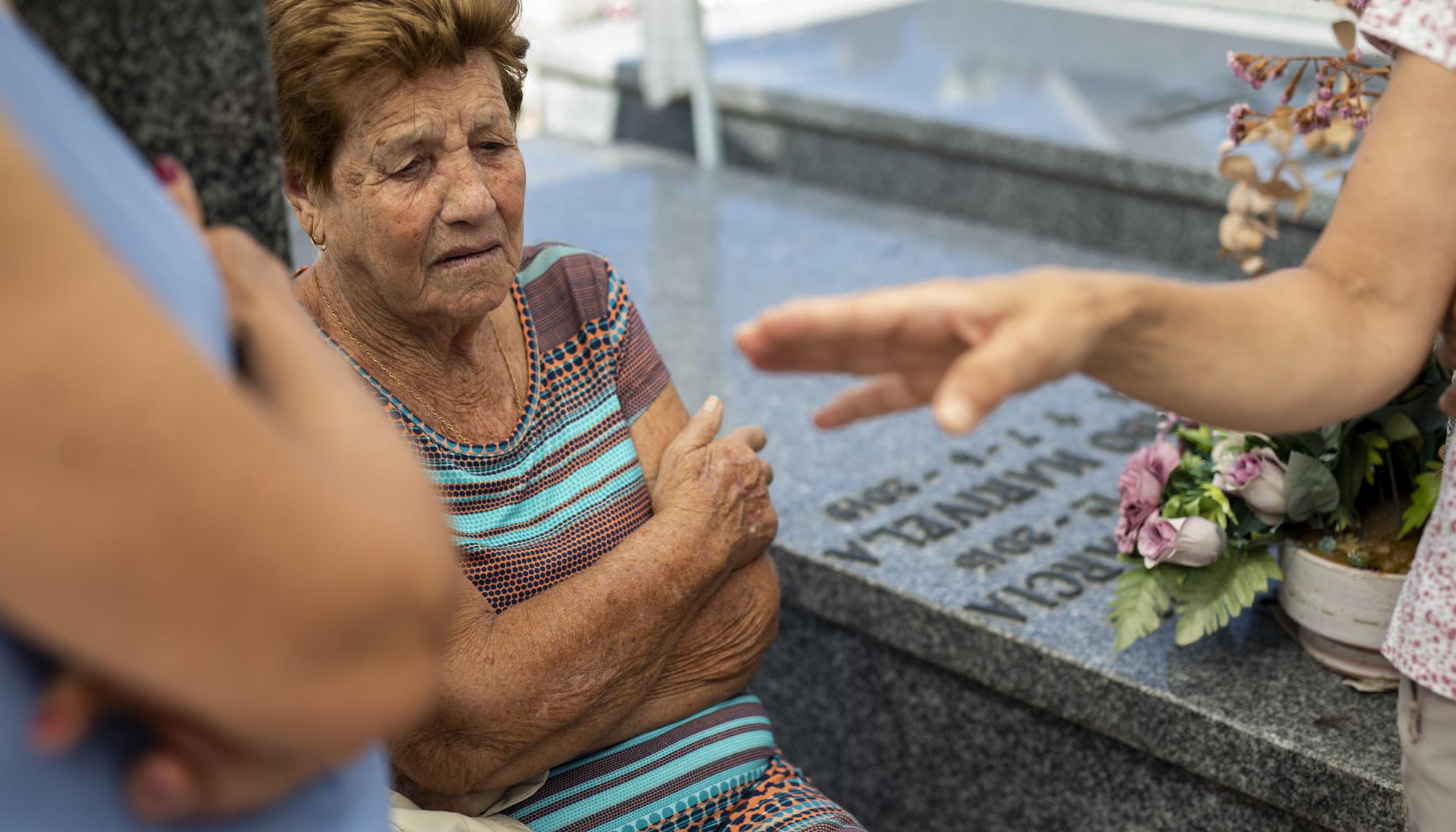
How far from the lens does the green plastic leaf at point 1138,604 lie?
2.21 meters

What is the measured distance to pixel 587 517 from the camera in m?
1.90

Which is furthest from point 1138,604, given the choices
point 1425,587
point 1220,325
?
point 1220,325

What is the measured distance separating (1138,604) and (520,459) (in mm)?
998

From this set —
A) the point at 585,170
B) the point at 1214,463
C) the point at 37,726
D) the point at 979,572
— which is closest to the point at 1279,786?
the point at 1214,463

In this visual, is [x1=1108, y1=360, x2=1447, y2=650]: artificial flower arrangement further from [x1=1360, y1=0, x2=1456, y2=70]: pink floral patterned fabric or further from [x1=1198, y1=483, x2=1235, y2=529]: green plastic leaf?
[x1=1360, y1=0, x2=1456, y2=70]: pink floral patterned fabric

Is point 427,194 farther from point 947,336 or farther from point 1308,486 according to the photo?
point 1308,486

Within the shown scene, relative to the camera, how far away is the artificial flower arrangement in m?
2.11

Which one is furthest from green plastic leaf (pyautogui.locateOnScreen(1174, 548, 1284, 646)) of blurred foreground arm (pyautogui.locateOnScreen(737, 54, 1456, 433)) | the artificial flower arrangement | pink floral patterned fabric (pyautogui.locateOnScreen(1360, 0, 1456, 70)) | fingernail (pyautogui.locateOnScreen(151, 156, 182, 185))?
fingernail (pyautogui.locateOnScreen(151, 156, 182, 185))

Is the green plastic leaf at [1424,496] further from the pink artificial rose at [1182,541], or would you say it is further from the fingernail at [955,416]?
the fingernail at [955,416]

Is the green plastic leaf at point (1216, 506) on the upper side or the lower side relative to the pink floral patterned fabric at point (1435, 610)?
lower

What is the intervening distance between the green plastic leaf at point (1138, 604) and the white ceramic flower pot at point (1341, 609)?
0.64 feet

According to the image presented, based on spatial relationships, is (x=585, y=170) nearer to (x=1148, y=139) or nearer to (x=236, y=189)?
(x=1148, y=139)

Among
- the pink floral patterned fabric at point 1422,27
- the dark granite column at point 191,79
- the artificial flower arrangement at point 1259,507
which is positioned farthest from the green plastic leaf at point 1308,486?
the dark granite column at point 191,79

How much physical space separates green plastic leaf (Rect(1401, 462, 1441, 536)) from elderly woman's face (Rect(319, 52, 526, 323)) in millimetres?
1313
